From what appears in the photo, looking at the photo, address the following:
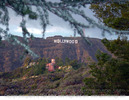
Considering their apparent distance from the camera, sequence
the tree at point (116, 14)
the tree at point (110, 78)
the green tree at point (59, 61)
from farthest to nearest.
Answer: the green tree at point (59, 61) < the tree at point (116, 14) < the tree at point (110, 78)

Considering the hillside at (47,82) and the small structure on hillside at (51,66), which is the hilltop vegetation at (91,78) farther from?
the small structure on hillside at (51,66)

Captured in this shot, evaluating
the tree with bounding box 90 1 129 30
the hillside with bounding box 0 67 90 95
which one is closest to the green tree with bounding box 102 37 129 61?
the tree with bounding box 90 1 129 30

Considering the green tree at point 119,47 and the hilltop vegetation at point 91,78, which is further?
the green tree at point 119,47

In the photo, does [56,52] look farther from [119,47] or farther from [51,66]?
[119,47]

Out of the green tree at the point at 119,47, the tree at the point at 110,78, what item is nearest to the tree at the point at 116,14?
the green tree at the point at 119,47

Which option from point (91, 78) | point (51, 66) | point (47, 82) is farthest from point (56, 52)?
point (91, 78)

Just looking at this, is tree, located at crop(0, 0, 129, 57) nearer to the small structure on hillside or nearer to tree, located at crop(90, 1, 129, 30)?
tree, located at crop(90, 1, 129, 30)

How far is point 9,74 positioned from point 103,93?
297 centimetres

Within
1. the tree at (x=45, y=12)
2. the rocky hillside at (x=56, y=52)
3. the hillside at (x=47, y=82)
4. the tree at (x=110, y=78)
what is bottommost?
the hillside at (x=47, y=82)

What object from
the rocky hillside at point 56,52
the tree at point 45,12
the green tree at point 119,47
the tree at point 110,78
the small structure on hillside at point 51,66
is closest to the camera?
the tree at point 45,12

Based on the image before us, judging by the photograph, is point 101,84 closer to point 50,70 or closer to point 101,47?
point 101,47

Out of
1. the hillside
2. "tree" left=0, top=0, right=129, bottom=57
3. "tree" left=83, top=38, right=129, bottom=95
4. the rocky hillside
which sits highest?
"tree" left=0, top=0, right=129, bottom=57

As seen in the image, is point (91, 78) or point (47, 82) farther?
point (47, 82)

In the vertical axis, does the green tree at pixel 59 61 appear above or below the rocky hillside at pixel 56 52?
below
